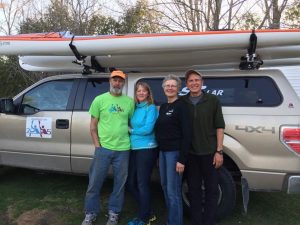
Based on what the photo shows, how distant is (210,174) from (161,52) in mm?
1503

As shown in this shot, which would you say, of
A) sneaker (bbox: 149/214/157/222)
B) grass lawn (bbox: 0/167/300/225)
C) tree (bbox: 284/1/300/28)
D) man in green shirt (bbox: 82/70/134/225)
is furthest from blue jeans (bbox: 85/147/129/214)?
tree (bbox: 284/1/300/28)

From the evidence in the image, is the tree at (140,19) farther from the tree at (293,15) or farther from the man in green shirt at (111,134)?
the man in green shirt at (111,134)

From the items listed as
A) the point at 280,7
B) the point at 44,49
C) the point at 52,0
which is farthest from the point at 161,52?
the point at 52,0

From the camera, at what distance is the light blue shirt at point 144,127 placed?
4.39m

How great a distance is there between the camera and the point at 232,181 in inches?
183

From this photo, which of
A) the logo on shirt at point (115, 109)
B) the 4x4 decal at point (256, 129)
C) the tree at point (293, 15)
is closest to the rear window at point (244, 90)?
the 4x4 decal at point (256, 129)

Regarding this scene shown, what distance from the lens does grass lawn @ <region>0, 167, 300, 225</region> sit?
16.1 feet

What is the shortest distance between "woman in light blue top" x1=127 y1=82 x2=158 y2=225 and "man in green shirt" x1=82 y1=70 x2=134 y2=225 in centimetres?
10

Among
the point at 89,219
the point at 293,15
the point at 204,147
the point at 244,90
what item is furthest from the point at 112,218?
the point at 293,15

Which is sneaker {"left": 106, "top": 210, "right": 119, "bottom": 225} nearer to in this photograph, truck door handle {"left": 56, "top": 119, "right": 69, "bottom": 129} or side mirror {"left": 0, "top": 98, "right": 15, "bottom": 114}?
truck door handle {"left": 56, "top": 119, "right": 69, "bottom": 129}

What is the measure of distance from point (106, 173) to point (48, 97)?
1.60 meters

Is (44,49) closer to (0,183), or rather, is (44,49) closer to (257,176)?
(0,183)

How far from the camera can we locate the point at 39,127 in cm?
548

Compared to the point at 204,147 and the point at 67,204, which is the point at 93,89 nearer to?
the point at 67,204
